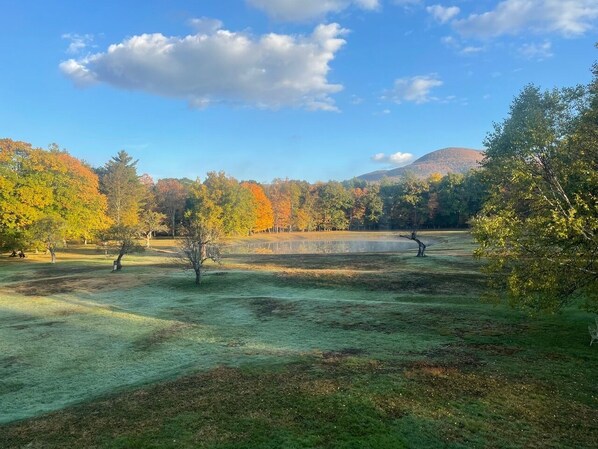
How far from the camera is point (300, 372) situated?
42.5ft

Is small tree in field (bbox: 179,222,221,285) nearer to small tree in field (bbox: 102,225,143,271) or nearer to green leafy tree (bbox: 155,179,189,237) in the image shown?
small tree in field (bbox: 102,225,143,271)

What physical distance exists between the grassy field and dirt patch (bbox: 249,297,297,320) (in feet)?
0.42

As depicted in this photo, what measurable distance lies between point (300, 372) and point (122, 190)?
8942 centimetres

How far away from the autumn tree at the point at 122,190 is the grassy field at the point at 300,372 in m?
56.6

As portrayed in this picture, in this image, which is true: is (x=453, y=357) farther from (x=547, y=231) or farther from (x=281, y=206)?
(x=281, y=206)

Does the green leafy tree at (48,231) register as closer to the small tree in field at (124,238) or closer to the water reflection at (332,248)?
the small tree in field at (124,238)

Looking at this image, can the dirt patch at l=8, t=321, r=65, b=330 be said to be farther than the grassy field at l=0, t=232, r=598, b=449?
Yes

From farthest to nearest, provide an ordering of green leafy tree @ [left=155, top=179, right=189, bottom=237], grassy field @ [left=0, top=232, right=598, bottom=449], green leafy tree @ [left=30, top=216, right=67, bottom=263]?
green leafy tree @ [left=155, top=179, right=189, bottom=237] → green leafy tree @ [left=30, top=216, right=67, bottom=263] → grassy field @ [left=0, top=232, right=598, bottom=449]

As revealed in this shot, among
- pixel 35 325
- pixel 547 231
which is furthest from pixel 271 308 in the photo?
pixel 547 231

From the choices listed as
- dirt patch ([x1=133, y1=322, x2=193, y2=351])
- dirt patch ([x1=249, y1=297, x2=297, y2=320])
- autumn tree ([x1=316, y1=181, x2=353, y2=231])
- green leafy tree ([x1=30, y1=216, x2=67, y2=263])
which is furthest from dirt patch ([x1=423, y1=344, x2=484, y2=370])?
autumn tree ([x1=316, y1=181, x2=353, y2=231])

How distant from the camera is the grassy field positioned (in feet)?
29.7

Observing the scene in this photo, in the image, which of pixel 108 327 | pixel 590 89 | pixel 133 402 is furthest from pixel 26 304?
pixel 590 89

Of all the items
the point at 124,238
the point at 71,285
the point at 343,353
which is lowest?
the point at 343,353

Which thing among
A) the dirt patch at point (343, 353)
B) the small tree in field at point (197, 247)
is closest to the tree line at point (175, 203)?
the small tree in field at point (197, 247)
